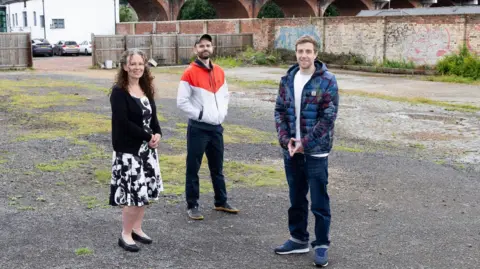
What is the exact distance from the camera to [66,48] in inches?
1730

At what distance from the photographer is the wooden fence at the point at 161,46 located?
30.9 metres

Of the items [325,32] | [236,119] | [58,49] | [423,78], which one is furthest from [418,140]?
[58,49]

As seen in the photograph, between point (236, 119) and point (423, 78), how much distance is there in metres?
13.0

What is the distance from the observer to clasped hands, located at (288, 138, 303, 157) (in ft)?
15.8

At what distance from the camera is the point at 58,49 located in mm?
43844

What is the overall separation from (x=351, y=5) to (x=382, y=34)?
32.3 m

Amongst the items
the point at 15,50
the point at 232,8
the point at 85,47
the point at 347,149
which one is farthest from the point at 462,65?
the point at 232,8

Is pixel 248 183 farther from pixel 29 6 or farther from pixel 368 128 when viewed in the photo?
pixel 29 6

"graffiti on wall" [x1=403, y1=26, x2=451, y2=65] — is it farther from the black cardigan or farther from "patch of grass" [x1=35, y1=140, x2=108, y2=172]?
the black cardigan

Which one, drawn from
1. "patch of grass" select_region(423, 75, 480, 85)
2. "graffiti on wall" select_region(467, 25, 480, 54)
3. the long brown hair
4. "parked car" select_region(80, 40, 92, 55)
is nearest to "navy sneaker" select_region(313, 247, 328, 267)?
the long brown hair

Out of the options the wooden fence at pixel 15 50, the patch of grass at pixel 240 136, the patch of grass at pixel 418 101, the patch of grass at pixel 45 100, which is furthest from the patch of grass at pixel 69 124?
the wooden fence at pixel 15 50

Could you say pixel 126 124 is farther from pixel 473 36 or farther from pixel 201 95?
pixel 473 36

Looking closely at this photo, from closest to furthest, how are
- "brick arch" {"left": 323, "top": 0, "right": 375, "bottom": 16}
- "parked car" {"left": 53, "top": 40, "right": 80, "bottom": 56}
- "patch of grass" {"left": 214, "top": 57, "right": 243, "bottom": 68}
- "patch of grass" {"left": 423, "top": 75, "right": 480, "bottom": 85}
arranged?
1. "patch of grass" {"left": 423, "top": 75, "right": 480, "bottom": 85}
2. "patch of grass" {"left": 214, "top": 57, "right": 243, "bottom": 68}
3. "parked car" {"left": 53, "top": 40, "right": 80, "bottom": 56}
4. "brick arch" {"left": 323, "top": 0, "right": 375, "bottom": 16}

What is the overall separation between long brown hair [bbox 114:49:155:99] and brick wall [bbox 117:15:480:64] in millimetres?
21122
